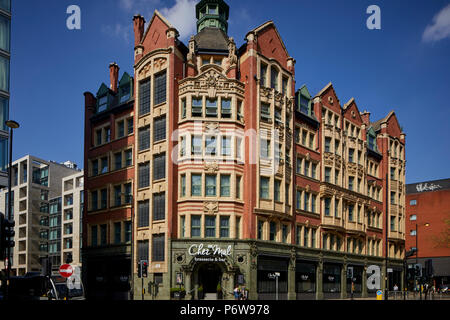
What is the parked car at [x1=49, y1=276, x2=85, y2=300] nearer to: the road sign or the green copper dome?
the road sign

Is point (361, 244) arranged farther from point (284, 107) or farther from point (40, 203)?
point (40, 203)

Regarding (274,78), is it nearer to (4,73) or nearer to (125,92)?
(125,92)

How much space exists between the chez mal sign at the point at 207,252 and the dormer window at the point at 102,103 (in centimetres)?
2256

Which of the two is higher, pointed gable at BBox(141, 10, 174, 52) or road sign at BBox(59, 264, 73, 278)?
pointed gable at BBox(141, 10, 174, 52)

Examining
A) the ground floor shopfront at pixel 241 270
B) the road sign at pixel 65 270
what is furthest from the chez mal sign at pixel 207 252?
the road sign at pixel 65 270

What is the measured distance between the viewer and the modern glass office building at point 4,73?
145 feet

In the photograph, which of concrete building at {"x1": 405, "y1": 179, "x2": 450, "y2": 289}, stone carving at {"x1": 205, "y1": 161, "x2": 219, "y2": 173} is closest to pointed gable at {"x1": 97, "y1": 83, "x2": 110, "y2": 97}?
stone carving at {"x1": 205, "y1": 161, "x2": 219, "y2": 173}

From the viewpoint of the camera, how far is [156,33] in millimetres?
51812

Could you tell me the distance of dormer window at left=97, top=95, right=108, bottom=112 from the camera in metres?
59.5

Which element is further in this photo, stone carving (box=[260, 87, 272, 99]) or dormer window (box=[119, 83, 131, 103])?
dormer window (box=[119, 83, 131, 103])

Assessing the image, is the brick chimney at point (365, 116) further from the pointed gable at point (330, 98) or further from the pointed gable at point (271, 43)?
the pointed gable at point (271, 43)

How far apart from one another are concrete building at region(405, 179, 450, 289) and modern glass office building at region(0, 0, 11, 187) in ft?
248

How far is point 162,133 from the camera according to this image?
4925cm
